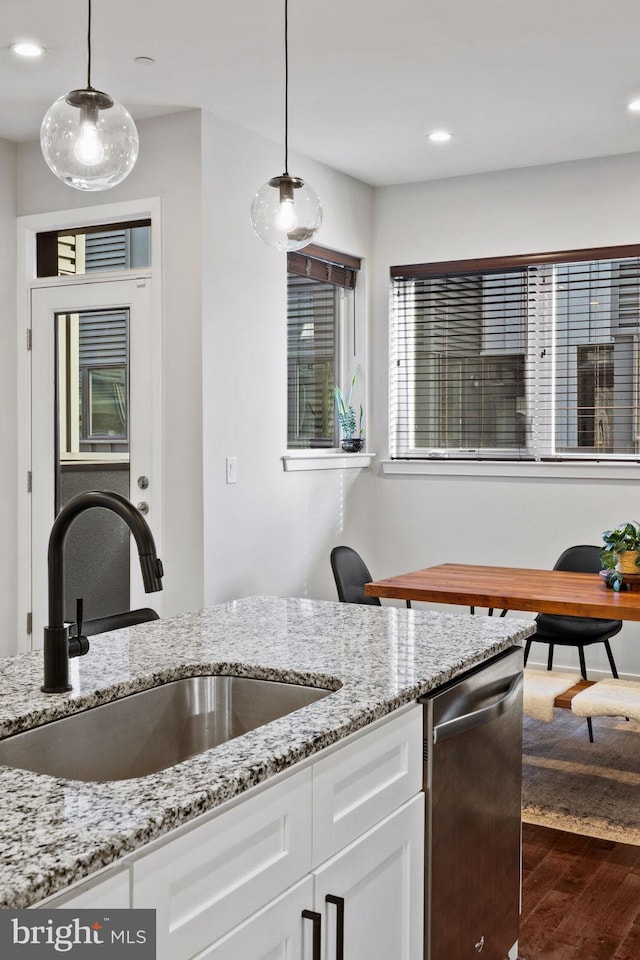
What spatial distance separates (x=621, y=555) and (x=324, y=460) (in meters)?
1.83

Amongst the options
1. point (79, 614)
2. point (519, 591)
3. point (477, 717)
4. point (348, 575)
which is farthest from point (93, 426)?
point (477, 717)

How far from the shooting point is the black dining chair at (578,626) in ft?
14.3

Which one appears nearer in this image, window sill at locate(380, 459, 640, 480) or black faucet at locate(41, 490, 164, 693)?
black faucet at locate(41, 490, 164, 693)

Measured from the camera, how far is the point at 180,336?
4.18 metres

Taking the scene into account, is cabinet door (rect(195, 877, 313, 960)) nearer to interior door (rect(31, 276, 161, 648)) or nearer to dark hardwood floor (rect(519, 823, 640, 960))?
dark hardwood floor (rect(519, 823, 640, 960))

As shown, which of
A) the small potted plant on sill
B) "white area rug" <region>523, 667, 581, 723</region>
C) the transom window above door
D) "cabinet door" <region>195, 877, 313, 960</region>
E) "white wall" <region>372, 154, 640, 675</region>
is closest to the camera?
"cabinet door" <region>195, 877, 313, 960</region>

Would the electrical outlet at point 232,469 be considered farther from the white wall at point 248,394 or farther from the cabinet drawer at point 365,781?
the cabinet drawer at point 365,781

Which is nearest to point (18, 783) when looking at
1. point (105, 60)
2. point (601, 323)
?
point (105, 60)

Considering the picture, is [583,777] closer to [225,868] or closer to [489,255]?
[225,868]

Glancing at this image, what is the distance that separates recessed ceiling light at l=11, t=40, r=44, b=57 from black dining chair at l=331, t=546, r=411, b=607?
7.81 ft

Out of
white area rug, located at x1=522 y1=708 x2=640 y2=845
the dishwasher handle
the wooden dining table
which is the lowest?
white area rug, located at x1=522 y1=708 x2=640 y2=845

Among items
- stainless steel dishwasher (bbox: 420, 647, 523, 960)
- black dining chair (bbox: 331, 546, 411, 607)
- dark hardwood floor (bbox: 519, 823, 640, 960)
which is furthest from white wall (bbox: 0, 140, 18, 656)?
stainless steel dishwasher (bbox: 420, 647, 523, 960)

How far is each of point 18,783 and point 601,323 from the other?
175 inches

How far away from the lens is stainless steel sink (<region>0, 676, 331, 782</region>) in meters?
1.46
